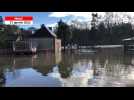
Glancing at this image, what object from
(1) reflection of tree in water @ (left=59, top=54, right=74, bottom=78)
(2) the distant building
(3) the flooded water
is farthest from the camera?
(2) the distant building

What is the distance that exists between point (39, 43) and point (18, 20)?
2.02 feet

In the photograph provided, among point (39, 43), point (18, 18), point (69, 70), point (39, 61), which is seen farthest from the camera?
point (39, 43)

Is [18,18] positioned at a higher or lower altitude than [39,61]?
higher

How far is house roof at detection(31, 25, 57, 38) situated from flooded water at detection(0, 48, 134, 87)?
31cm

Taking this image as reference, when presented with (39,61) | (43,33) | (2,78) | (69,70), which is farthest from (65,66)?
(2,78)

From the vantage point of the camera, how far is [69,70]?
3.90 m

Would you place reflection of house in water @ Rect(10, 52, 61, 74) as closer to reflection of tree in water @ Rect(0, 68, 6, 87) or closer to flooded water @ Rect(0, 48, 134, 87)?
flooded water @ Rect(0, 48, 134, 87)

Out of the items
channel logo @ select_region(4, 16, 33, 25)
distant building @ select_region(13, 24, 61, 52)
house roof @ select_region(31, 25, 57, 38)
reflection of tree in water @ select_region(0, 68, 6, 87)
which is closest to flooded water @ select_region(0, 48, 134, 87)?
reflection of tree in water @ select_region(0, 68, 6, 87)

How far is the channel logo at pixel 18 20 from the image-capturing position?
12.1ft

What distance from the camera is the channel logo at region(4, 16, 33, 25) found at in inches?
145

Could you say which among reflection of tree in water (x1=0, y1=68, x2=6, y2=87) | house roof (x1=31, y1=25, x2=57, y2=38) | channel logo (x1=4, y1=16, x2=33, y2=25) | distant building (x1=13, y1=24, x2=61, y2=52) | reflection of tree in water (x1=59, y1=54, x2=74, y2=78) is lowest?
reflection of tree in water (x1=0, y1=68, x2=6, y2=87)

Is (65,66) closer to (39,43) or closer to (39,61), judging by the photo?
(39,61)
